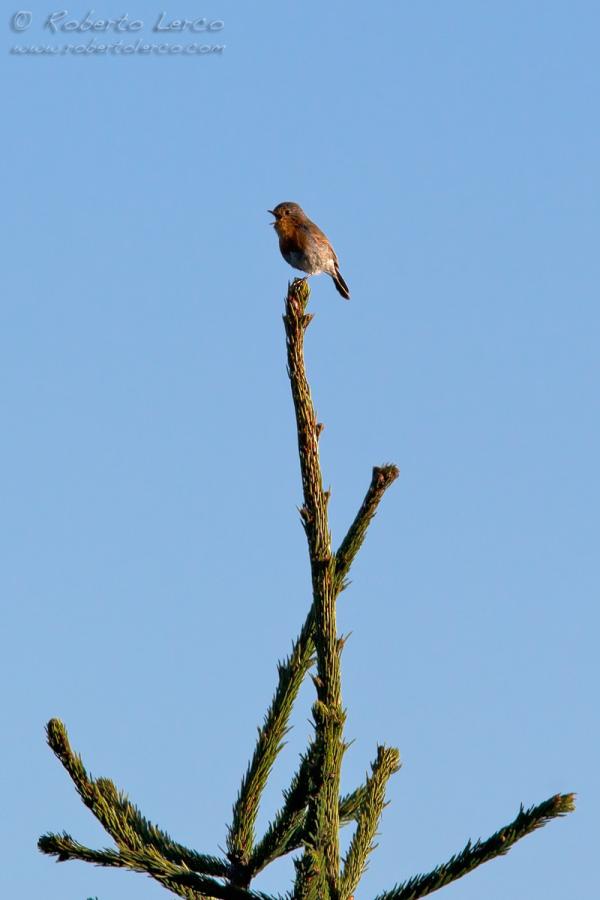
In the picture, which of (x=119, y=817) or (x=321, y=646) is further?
(x=119, y=817)

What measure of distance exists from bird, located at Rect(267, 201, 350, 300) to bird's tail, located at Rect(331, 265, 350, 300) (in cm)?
59

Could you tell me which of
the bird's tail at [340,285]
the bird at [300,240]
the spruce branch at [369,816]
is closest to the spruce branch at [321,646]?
the spruce branch at [369,816]

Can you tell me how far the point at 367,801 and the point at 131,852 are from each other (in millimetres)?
661

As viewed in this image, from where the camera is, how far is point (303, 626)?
381 cm

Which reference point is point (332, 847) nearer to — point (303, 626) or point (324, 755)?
point (324, 755)

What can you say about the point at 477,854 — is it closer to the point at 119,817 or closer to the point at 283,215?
the point at 119,817

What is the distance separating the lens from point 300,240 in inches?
439

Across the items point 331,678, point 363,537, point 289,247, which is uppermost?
point 289,247

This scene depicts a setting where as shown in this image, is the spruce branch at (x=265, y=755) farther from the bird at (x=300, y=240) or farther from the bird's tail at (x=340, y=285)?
the bird's tail at (x=340, y=285)

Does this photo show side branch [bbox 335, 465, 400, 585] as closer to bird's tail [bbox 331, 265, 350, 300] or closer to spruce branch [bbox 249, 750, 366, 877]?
spruce branch [bbox 249, 750, 366, 877]

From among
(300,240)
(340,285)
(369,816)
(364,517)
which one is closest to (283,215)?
(300,240)

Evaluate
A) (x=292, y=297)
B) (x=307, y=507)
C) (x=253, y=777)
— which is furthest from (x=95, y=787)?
(x=292, y=297)

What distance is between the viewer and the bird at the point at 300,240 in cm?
1116

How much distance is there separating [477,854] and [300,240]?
8.77m
